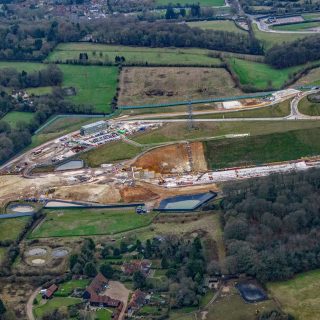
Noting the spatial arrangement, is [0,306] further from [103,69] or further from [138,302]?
[103,69]

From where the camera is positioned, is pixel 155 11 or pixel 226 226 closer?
pixel 226 226

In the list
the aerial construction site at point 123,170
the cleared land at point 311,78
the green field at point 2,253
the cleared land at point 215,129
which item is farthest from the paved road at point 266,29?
the green field at point 2,253

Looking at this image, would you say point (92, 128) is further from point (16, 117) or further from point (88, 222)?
point (88, 222)

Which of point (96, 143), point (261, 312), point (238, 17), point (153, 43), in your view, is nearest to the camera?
point (261, 312)

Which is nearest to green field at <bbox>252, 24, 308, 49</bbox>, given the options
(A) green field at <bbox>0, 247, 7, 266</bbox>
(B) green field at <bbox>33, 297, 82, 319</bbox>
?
(A) green field at <bbox>0, 247, 7, 266</bbox>

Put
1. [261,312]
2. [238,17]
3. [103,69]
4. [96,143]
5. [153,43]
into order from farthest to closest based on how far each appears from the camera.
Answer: [238,17]
[153,43]
[103,69]
[96,143]
[261,312]

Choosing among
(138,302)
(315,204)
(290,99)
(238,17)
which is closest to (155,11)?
(238,17)

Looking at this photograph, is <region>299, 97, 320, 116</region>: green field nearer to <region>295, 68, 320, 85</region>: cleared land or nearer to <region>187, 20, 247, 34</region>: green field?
<region>295, 68, 320, 85</region>: cleared land
